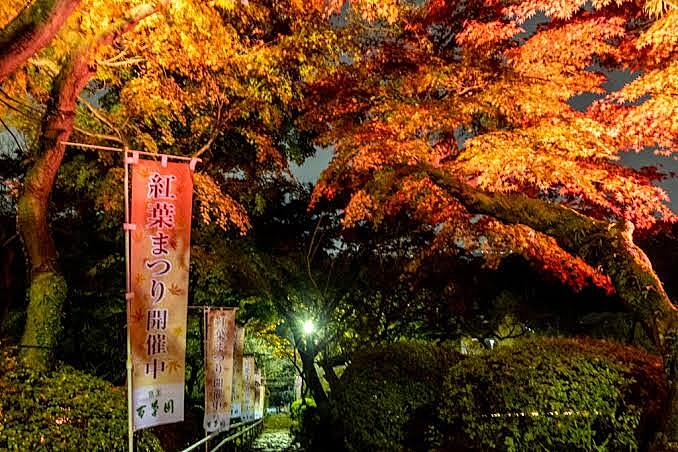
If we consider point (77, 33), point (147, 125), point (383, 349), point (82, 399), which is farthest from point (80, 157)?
point (383, 349)

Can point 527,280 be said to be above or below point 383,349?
above

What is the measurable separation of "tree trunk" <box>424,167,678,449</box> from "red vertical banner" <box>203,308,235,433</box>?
6019 mm

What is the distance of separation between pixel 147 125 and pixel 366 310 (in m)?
10.5

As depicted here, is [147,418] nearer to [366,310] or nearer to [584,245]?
[584,245]

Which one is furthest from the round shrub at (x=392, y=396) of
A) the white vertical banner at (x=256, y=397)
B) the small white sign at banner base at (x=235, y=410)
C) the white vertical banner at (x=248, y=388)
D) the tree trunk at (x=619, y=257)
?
the white vertical banner at (x=256, y=397)

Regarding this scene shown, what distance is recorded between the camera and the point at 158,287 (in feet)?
22.9

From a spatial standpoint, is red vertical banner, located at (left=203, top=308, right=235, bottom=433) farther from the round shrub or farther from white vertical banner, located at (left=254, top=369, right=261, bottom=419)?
white vertical banner, located at (left=254, top=369, right=261, bottom=419)

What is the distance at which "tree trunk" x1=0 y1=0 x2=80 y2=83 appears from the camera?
5512mm

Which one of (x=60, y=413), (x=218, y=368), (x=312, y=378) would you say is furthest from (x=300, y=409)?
(x=60, y=413)

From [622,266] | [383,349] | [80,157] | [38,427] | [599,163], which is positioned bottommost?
[38,427]

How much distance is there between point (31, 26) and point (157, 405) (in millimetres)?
4593

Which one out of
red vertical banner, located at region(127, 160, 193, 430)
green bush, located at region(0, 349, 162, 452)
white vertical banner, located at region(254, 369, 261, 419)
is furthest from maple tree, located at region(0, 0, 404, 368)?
white vertical banner, located at region(254, 369, 261, 419)

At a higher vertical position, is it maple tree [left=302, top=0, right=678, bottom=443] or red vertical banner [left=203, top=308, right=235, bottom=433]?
maple tree [left=302, top=0, right=678, bottom=443]

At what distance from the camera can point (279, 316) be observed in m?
18.8
